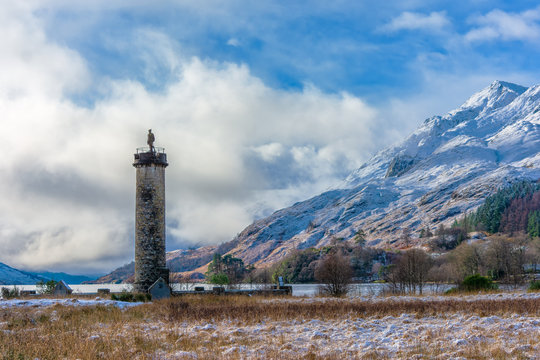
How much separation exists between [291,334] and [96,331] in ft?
23.1

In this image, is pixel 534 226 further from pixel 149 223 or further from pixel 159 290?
pixel 159 290

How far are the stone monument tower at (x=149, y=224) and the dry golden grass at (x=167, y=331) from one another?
42.9 ft

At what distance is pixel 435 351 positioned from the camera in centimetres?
1430

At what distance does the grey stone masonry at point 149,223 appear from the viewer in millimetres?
42875

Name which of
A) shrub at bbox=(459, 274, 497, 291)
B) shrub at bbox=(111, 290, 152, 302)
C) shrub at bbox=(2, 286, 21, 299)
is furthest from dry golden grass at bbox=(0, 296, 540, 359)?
shrub at bbox=(459, 274, 497, 291)

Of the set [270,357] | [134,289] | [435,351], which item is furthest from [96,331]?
[134,289]

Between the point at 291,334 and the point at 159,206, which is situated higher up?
the point at 159,206

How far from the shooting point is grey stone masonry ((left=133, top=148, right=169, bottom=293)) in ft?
141

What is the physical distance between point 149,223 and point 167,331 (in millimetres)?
25171

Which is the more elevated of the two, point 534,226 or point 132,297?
point 534,226

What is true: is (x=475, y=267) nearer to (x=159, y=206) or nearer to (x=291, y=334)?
(x=159, y=206)

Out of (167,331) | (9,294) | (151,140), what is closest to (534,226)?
(151,140)

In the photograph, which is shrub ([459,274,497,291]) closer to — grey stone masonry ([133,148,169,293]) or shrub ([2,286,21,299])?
grey stone masonry ([133,148,169,293])

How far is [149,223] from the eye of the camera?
43.1 meters
